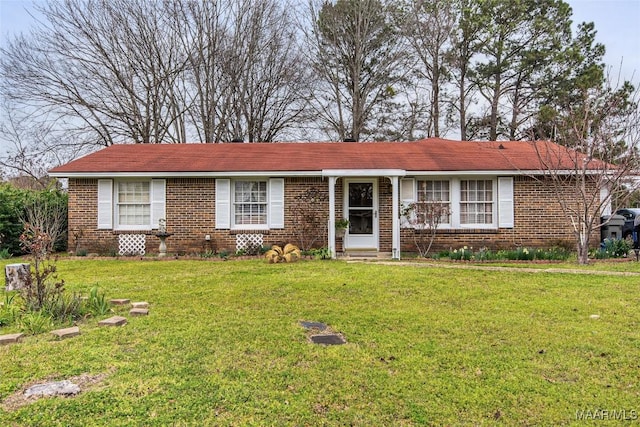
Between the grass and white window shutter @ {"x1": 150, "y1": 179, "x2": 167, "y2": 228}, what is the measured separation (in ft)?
19.9

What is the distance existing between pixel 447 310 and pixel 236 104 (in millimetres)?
21055

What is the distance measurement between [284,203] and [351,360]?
930cm

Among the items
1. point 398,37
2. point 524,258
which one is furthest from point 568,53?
point 524,258

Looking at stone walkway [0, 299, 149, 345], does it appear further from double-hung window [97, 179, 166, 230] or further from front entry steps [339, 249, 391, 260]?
double-hung window [97, 179, 166, 230]

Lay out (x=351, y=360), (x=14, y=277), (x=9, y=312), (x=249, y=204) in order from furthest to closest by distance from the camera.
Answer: (x=249, y=204)
(x=14, y=277)
(x=9, y=312)
(x=351, y=360)

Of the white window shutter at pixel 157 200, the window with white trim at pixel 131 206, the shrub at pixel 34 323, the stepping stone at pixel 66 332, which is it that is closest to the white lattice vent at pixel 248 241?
the white window shutter at pixel 157 200

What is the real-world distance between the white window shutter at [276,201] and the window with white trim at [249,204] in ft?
0.99

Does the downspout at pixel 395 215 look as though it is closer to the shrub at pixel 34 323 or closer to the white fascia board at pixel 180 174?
the white fascia board at pixel 180 174

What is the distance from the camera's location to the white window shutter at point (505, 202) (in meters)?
12.6

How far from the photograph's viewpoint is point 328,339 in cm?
446

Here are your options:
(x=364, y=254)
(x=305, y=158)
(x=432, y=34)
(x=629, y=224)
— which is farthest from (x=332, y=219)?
(x=432, y=34)

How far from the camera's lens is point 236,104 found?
78.0ft

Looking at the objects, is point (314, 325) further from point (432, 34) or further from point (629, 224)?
point (432, 34)

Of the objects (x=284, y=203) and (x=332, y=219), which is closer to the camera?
(x=332, y=219)
